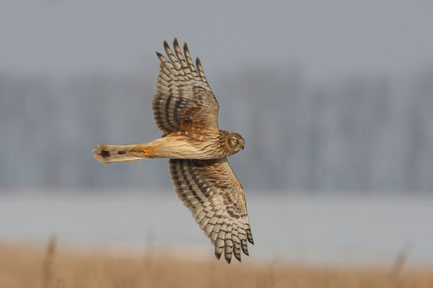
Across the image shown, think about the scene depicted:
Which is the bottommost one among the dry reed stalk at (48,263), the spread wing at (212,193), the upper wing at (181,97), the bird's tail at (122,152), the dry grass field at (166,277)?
the dry grass field at (166,277)

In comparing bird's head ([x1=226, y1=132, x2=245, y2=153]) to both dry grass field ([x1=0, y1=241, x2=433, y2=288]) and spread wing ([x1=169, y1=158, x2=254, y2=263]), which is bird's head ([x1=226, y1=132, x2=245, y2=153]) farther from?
dry grass field ([x1=0, y1=241, x2=433, y2=288])

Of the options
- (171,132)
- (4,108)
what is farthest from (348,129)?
(171,132)

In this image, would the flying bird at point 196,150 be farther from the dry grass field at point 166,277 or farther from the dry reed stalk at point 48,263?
the dry reed stalk at point 48,263

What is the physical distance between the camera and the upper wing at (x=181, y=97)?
689cm

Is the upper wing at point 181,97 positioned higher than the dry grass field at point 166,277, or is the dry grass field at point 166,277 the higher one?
the upper wing at point 181,97

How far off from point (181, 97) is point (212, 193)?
48.6 inches

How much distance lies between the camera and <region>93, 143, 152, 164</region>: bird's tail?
661 cm

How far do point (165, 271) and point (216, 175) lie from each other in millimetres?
3716

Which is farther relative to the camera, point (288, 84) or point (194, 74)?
point (288, 84)

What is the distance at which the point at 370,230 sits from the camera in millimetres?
24797

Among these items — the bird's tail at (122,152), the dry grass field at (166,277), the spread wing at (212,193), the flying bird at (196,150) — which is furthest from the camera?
the spread wing at (212,193)

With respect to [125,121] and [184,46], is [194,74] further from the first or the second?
[125,121]

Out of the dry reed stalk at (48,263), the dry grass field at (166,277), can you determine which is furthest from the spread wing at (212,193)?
the dry reed stalk at (48,263)

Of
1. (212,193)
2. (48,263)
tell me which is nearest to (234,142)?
(212,193)
